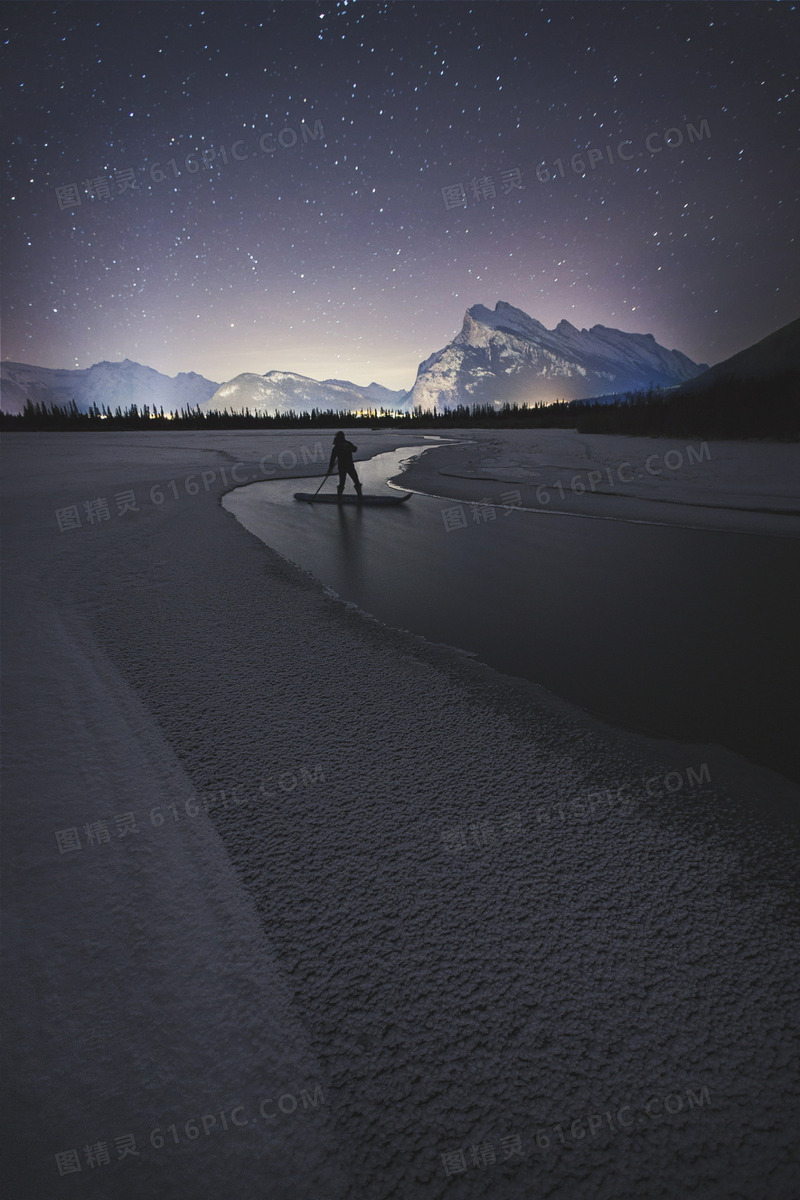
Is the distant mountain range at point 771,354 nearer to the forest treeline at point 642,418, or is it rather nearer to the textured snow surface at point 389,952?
the forest treeline at point 642,418

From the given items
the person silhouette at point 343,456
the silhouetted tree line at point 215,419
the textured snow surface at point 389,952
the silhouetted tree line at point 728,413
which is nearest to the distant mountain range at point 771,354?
the silhouetted tree line at point 215,419

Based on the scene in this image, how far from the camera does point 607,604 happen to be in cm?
447

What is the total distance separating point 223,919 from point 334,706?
1.23 meters

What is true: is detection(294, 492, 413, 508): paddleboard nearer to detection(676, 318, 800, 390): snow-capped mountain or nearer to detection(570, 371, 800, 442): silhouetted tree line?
detection(570, 371, 800, 442): silhouetted tree line

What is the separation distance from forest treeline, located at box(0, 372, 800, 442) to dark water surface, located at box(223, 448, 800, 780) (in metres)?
12.1

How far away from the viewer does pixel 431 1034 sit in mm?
1238

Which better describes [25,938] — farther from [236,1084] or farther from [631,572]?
[631,572]

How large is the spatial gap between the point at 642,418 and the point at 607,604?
20497 millimetres

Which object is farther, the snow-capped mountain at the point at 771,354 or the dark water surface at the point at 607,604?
the snow-capped mountain at the point at 771,354

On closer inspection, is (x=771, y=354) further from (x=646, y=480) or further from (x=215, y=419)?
(x=646, y=480)

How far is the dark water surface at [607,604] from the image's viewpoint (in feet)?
9.44

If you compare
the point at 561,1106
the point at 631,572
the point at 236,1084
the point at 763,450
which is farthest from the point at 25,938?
the point at 763,450

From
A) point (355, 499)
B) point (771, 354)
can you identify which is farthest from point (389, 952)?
point (771, 354)

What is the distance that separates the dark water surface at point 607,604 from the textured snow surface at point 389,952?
0.52m
